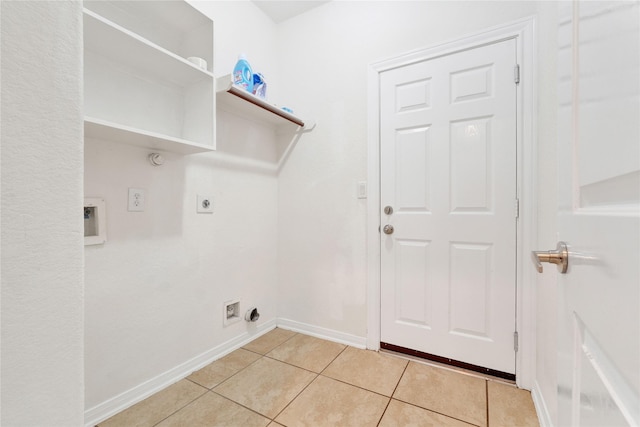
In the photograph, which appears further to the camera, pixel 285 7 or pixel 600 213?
pixel 285 7

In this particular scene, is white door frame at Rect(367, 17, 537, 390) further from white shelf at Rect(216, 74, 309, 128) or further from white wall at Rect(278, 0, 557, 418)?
white shelf at Rect(216, 74, 309, 128)

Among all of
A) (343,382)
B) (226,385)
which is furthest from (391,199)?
(226,385)

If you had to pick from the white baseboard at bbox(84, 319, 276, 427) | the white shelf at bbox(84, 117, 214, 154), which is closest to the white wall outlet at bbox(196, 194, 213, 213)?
the white shelf at bbox(84, 117, 214, 154)

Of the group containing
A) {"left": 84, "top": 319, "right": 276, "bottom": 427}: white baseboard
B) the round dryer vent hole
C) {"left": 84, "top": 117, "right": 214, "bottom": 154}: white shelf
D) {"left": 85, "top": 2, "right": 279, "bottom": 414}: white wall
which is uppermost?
{"left": 84, "top": 117, "right": 214, "bottom": 154}: white shelf

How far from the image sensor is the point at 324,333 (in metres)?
2.05

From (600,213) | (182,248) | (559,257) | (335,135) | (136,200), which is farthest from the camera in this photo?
(335,135)

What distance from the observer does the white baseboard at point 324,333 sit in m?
1.92

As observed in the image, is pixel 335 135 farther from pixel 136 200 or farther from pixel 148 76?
pixel 136 200

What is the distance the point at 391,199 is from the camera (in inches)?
71.5

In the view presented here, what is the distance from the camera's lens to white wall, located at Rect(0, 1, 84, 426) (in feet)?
1.25

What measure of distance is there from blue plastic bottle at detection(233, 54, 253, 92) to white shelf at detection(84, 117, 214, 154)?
1.88 feet

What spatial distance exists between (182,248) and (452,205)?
5.39 feet

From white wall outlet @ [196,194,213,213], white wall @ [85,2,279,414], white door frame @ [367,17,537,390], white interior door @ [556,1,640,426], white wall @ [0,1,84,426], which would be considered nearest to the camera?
white interior door @ [556,1,640,426]

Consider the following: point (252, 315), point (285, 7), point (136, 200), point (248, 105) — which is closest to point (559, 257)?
point (136, 200)
